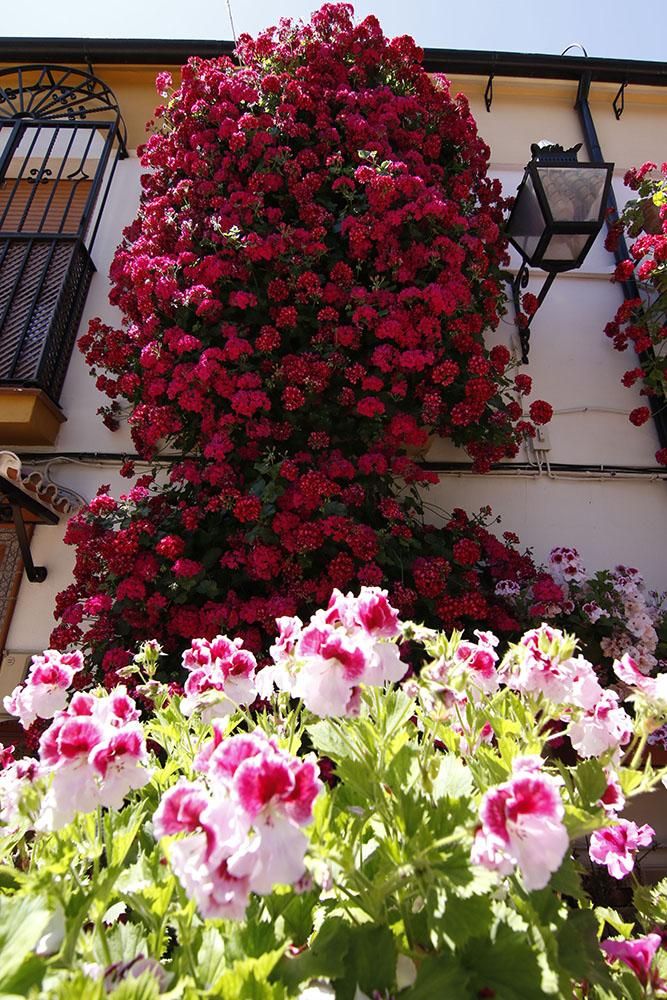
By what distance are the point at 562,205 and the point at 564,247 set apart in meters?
0.25

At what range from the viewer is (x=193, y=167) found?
410 cm

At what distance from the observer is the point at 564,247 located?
3898 mm

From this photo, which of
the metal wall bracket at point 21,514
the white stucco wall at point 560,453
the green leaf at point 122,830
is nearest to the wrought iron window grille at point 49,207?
the white stucco wall at point 560,453

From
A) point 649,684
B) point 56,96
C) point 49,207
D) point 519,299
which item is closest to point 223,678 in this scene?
point 649,684

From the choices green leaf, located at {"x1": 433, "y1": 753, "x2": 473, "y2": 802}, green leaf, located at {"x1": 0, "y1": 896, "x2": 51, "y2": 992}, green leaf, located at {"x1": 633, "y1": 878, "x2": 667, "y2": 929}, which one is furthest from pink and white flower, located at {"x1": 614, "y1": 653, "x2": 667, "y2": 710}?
green leaf, located at {"x1": 0, "y1": 896, "x2": 51, "y2": 992}

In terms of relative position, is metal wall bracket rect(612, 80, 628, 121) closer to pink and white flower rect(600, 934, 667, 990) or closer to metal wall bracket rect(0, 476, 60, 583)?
metal wall bracket rect(0, 476, 60, 583)

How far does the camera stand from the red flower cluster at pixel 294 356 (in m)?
3.09

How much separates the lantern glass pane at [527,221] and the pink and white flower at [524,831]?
3727 millimetres

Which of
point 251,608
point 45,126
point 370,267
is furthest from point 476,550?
point 45,126

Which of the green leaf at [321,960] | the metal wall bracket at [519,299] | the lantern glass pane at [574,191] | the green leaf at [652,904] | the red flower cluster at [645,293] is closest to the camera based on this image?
the green leaf at [321,960]

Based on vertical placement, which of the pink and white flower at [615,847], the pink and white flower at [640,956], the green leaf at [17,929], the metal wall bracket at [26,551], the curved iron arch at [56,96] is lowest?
the pink and white flower at [640,956]

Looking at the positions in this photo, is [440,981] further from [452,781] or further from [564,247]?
[564,247]

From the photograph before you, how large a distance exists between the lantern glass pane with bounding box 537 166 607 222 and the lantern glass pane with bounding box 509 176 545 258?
4.4 inches

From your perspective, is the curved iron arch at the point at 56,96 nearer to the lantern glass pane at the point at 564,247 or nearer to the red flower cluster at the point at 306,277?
the red flower cluster at the point at 306,277
